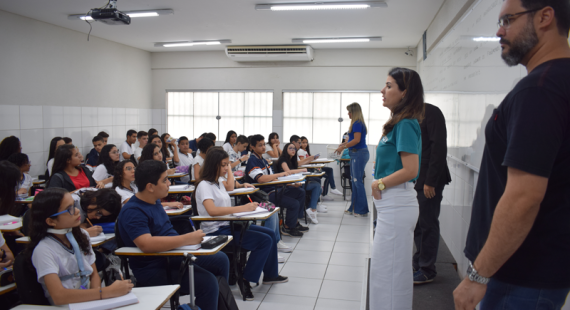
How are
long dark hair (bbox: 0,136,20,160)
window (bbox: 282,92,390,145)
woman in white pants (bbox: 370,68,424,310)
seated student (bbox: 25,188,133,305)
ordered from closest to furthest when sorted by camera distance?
seated student (bbox: 25,188,133,305), woman in white pants (bbox: 370,68,424,310), long dark hair (bbox: 0,136,20,160), window (bbox: 282,92,390,145)

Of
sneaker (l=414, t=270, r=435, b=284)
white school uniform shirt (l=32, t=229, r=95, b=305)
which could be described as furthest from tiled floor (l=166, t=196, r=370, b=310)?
white school uniform shirt (l=32, t=229, r=95, b=305)

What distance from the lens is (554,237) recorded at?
97 centimetres

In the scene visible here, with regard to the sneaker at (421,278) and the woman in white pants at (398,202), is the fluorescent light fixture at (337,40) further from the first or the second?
the woman in white pants at (398,202)

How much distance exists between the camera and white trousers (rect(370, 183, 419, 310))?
1.98m

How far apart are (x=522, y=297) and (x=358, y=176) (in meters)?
4.90

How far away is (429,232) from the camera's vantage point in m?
2.99

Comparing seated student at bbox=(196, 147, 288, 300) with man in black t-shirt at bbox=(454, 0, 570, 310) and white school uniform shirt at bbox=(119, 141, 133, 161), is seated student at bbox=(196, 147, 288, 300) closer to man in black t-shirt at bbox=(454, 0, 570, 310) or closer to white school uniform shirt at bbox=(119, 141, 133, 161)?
man in black t-shirt at bbox=(454, 0, 570, 310)

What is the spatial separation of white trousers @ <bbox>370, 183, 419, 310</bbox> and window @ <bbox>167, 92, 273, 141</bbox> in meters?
7.02

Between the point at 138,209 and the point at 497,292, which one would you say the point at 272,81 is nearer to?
the point at 138,209

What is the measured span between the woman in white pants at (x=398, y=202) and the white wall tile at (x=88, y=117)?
6512 millimetres

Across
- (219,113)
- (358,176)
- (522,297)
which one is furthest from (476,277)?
(219,113)

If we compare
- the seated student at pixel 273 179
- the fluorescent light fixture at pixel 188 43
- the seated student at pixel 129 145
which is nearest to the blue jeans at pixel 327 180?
the seated student at pixel 273 179

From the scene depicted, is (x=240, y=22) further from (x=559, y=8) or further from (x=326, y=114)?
(x=559, y=8)

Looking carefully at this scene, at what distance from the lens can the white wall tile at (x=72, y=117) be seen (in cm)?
658
